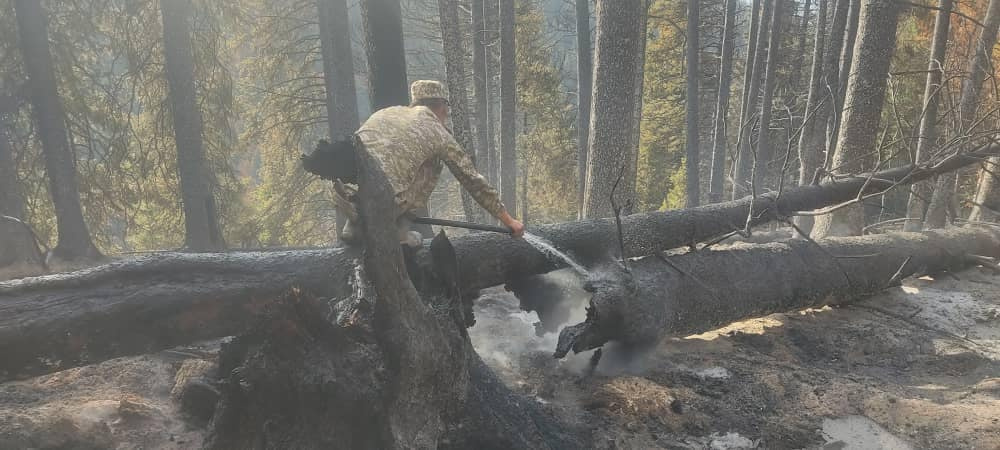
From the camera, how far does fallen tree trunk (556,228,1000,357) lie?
4312mm

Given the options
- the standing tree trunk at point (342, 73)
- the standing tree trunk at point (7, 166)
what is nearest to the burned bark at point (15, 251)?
the standing tree trunk at point (7, 166)

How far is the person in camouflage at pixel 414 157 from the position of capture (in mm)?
3096

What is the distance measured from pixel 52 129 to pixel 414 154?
934 centimetres

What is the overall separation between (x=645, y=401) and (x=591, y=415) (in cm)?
45

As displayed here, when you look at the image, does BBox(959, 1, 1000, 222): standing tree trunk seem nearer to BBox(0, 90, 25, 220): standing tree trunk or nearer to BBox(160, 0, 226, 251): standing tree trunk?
BBox(160, 0, 226, 251): standing tree trunk

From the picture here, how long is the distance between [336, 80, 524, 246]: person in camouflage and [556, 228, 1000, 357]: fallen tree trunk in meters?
1.24

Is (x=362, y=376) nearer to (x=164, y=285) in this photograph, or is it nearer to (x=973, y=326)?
(x=164, y=285)

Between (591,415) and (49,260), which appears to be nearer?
(591,415)

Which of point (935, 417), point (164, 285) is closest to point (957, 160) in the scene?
point (935, 417)

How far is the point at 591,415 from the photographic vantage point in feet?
12.1

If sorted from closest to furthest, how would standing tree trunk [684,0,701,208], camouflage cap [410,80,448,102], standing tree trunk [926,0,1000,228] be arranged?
camouflage cap [410,80,448,102] < standing tree trunk [926,0,1000,228] < standing tree trunk [684,0,701,208]

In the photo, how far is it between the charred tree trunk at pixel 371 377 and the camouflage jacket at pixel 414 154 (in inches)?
11.5

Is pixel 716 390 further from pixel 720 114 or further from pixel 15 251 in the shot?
pixel 720 114

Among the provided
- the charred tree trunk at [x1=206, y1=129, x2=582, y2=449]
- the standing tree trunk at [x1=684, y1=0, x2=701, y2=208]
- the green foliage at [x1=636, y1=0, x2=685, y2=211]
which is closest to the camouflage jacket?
the charred tree trunk at [x1=206, y1=129, x2=582, y2=449]
